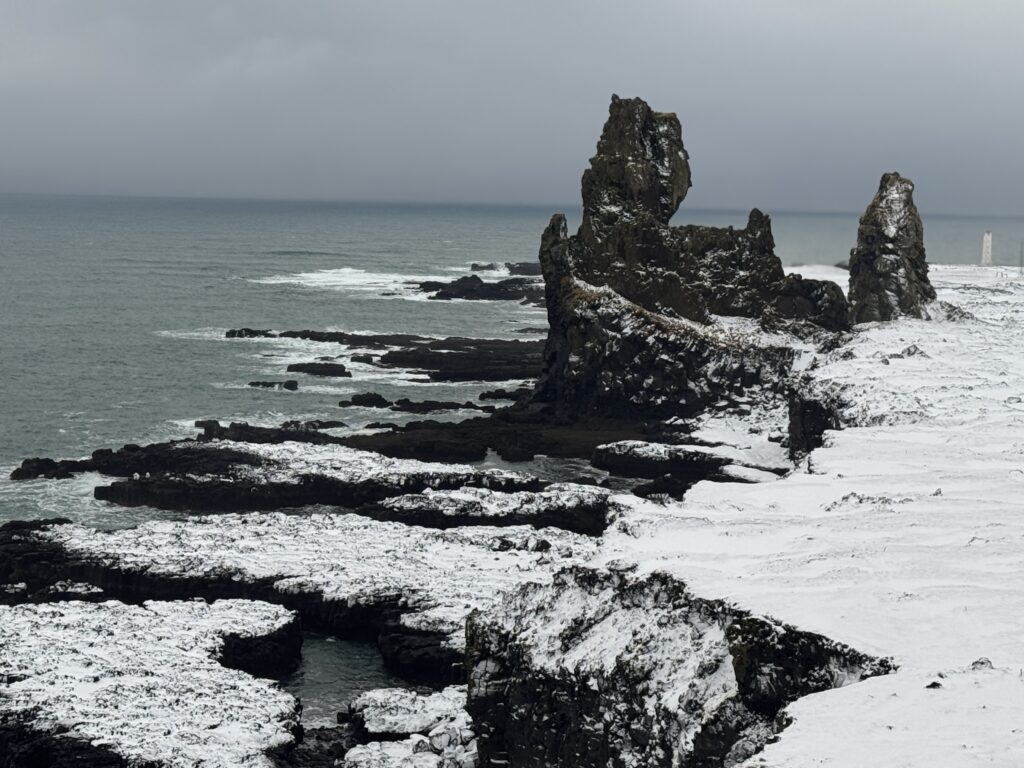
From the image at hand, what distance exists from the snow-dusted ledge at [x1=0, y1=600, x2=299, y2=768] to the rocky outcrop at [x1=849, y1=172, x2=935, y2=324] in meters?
47.0

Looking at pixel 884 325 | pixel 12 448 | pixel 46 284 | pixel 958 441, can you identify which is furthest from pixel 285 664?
pixel 46 284

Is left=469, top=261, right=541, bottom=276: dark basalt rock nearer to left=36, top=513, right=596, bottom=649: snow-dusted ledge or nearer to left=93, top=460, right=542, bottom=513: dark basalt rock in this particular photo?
left=93, top=460, right=542, bottom=513: dark basalt rock

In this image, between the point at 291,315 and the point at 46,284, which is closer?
the point at 291,315

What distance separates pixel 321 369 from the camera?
87250 millimetres

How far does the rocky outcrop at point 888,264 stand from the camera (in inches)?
2977

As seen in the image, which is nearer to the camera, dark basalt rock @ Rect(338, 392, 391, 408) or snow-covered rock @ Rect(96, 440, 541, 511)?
snow-covered rock @ Rect(96, 440, 541, 511)

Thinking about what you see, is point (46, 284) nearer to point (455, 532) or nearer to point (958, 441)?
point (455, 532)

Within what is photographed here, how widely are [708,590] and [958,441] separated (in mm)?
20689

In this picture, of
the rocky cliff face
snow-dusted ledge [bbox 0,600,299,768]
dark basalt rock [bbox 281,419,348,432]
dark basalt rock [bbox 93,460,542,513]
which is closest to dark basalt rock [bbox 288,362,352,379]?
the rocky cliff face

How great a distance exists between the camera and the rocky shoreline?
83.7 feet

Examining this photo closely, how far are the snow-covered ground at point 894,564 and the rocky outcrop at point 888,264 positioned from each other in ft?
83.5

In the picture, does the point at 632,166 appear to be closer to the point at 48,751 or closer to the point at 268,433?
the point at 268,433

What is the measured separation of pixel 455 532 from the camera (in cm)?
4609

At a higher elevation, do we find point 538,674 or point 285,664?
point 538,674
